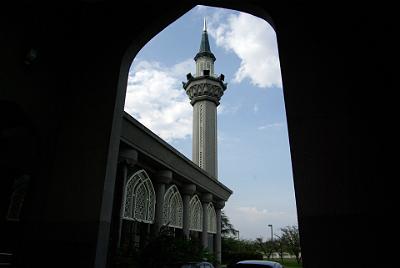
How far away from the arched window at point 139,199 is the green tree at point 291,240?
2436cm

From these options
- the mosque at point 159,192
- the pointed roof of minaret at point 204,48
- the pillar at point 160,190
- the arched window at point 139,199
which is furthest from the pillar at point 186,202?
the pointed roof of minaret at point 204,48

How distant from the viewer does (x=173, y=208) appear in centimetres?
1497

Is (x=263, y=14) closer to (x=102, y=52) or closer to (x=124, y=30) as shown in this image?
(x=124, y=30)

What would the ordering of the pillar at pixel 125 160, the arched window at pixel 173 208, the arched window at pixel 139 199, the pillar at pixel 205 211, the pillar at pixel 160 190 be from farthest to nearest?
the pillar at pixel 205 211 < the arched window at pixel 173 208 < the pillar at pixel 160 190 < the arched window at pixel 139 199 < the pillar at pixel 125 160

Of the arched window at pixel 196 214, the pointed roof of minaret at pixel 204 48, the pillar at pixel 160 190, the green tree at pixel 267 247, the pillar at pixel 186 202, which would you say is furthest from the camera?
the green tree at pixel 267 247

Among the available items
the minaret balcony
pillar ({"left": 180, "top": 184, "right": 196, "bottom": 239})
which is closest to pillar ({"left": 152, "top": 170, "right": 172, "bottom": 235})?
pillar ({"left": 180, "top": 184, "right": 196, "bottom": 239})

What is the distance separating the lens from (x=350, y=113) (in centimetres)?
358

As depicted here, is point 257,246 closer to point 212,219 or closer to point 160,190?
point 212,219

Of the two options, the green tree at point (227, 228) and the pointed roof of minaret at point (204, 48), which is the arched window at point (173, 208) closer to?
the pointed roof of minaret at point (204, 48)

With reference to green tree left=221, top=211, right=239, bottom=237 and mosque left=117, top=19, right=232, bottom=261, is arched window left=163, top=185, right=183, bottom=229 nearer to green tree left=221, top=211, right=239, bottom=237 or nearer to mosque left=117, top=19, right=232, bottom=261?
mosque left=117, top=19, right=232, bottom=261

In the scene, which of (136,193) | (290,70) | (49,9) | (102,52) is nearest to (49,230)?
(102,52)

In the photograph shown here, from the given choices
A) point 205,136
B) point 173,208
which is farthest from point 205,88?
point 173,208

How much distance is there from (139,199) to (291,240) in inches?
1069

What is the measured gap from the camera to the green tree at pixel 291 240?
32.6 metres
